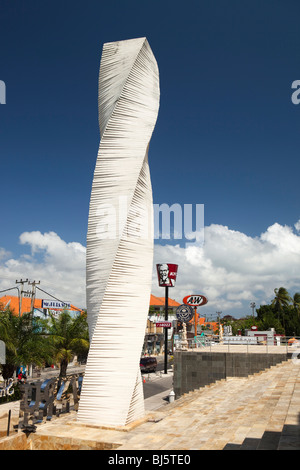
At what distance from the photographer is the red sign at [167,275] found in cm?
4312

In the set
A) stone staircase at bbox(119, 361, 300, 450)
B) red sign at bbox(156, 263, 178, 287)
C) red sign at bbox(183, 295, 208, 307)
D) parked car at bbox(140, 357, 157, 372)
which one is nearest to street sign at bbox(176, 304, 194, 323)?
red sign at bbox(183, 295, 208, 307)

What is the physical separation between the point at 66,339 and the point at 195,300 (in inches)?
707

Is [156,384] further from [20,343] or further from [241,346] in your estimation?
[20,343]

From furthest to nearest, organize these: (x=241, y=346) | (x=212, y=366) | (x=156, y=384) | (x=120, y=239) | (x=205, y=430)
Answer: (x=156, y=384) < (x=241, y=346) < (x=212, y=366) < (x=120, y=239) < (x=205, y=430)

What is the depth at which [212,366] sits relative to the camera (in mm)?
25078

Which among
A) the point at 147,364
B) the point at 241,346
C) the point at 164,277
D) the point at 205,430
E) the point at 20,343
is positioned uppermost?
the point at 164,277

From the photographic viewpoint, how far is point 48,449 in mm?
10844

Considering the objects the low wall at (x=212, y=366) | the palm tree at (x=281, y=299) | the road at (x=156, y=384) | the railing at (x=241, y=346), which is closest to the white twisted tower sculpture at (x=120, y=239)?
the low wall at (x=212, y=366)

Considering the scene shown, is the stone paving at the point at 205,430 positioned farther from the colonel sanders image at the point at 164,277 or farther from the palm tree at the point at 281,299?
the palm tree at the point at 281,299

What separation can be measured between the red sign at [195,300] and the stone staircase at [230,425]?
23.7 m

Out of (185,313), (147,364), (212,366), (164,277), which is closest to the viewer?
(212,366)

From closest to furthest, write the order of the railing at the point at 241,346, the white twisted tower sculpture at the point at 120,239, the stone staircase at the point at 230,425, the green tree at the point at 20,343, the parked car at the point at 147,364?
the stone staircase at the point at 230,425 → the white twisted tower sculpture at the point at 120,239 → the green tree at the point at 20,343 → the railing at the point at 241,346 → the parked car at the point at 147,364

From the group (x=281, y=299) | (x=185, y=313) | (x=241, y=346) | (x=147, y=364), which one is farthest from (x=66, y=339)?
(x=281, y=299)
